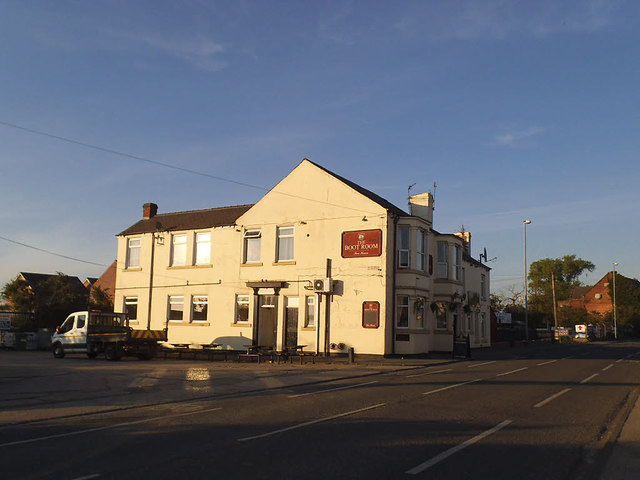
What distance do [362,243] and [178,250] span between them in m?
13.9

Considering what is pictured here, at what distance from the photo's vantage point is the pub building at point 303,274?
3073 cm

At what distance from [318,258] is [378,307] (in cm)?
468

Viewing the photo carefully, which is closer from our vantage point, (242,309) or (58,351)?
(58,351)

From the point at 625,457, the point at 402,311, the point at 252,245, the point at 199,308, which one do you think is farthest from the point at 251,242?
the point at 625,457

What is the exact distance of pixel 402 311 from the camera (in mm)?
31000

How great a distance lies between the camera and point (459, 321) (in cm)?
3784

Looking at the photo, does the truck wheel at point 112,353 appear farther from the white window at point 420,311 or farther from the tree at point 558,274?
the tree at point 558,274

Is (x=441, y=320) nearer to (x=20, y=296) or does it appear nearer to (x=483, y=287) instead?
(x=483, y=287)

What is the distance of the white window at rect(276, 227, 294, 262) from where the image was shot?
33.6 metres

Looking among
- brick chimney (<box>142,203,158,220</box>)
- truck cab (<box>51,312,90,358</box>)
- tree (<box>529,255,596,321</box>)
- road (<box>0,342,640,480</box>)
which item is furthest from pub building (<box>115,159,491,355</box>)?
tree (<box>529,255,596,321</box>)

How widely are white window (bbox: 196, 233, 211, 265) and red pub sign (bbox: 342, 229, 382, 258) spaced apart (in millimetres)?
10032

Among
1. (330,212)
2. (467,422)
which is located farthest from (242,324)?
(467,422)

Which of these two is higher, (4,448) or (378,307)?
(378,307)

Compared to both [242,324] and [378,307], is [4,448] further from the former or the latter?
[242,324]
